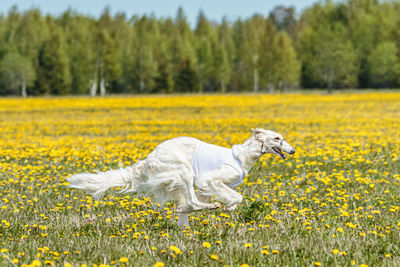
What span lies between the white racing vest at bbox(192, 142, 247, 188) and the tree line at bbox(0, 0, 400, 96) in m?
61.4

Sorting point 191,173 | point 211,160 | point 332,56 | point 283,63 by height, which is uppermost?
point 332,56

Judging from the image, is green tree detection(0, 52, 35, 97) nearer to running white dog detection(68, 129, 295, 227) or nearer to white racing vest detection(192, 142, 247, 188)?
running white dog detection(68, 129, 295, 227)

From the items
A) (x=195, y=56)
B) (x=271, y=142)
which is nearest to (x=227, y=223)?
(x=271, y=142)

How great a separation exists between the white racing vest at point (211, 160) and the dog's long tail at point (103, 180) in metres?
0.66

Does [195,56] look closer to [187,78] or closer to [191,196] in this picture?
[187,78]

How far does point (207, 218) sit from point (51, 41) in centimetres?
7147

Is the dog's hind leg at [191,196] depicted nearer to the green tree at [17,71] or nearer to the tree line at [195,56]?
the tree line at [195,56]

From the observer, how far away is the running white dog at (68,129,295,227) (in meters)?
5.03

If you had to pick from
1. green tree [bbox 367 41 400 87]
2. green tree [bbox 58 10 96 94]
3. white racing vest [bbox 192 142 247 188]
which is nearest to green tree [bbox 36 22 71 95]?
green tree [bbox 58 10 96 94]

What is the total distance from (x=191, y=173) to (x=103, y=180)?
993 mm

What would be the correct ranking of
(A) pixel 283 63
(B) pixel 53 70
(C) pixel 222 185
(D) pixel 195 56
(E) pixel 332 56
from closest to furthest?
(C) pixel 222 185 < (E) pixel 332 56 < (B) pixel 53 70 < (A) pixel 283 63 < (D) pixel 195 56

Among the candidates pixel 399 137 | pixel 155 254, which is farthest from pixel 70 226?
pixel 399 137

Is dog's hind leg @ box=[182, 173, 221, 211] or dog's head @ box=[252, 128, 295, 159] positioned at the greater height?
dog's head @ box=[252, 128, 295, 159]

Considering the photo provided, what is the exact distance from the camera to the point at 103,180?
523cm
